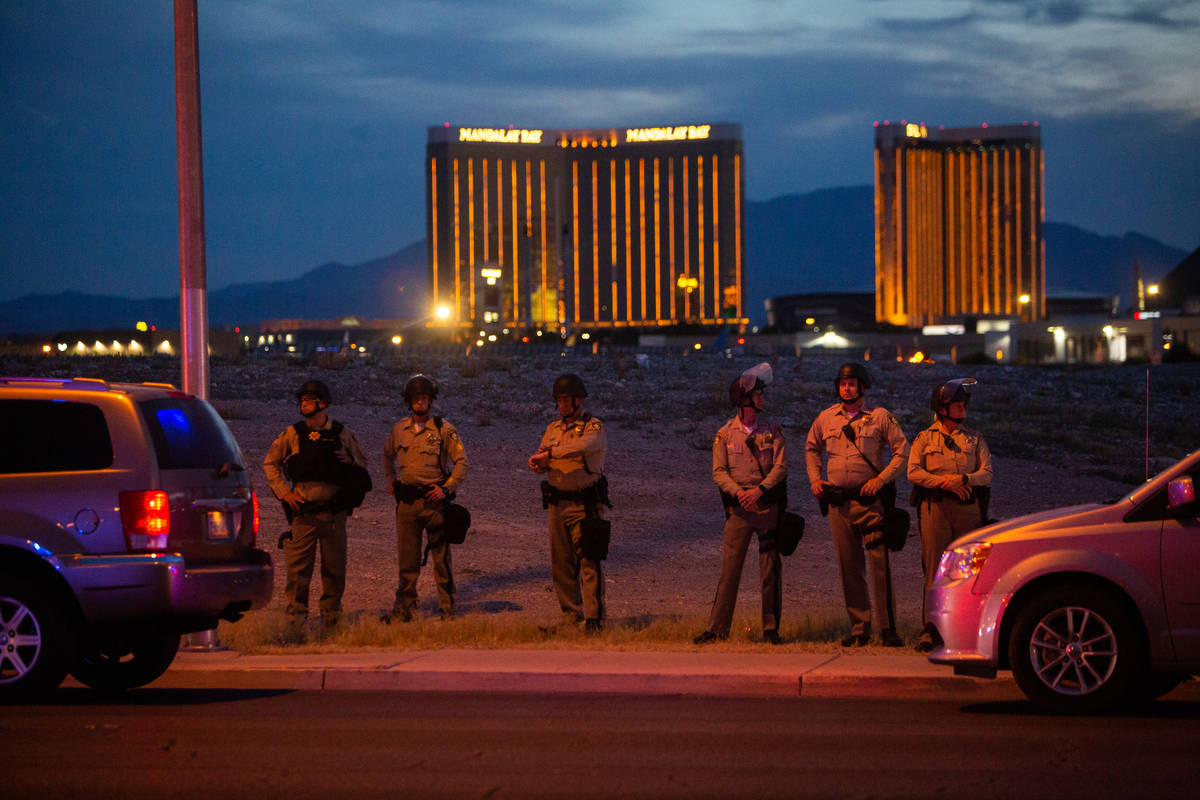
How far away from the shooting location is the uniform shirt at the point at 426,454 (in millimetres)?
12203

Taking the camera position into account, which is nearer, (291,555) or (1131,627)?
(1131,627)

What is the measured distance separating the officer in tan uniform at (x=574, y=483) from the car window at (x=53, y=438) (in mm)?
3722

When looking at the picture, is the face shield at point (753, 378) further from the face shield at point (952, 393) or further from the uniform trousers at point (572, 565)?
the uniform trousers at point (572, 565)

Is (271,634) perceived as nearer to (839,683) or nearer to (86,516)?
(86,516)

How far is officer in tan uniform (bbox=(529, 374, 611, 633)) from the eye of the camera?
11531mm

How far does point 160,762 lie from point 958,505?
6068mm

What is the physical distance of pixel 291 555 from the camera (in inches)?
477

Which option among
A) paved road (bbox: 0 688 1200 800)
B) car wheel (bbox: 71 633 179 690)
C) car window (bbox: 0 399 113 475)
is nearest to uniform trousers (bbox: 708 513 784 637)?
paved road (bbox: 0 688 1200 800)

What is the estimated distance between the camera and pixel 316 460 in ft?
38.9

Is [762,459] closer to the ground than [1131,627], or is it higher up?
higher up

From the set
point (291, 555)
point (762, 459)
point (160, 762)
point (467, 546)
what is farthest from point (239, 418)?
point (160, 762)

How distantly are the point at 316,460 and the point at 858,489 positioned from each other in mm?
4505

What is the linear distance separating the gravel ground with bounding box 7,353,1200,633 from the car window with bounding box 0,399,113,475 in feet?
16.0

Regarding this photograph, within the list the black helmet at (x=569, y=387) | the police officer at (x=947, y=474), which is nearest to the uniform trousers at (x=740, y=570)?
the police officer at (x=947, y=474)
